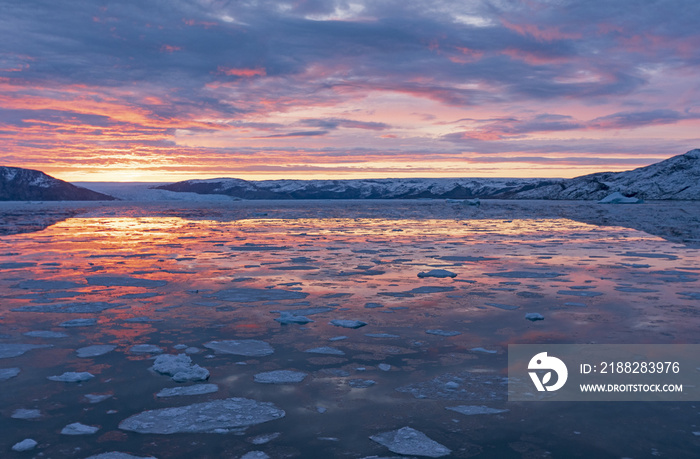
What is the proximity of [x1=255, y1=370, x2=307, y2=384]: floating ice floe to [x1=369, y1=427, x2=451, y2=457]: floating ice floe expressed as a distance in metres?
1.06

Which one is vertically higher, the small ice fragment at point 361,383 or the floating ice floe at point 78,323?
the floating ice floe at point 78,323

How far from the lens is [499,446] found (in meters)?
2.87

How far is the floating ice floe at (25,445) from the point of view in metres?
2.82

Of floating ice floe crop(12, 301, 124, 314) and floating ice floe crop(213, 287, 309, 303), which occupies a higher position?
floating ice floe crop(213, 287, 309, 303)

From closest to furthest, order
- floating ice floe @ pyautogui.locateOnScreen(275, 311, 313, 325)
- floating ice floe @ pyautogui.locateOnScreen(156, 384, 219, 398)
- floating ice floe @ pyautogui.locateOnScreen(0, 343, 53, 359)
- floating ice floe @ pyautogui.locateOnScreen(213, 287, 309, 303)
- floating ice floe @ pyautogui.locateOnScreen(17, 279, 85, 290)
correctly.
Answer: floating ice floe @ pyautogui.locateOnScreen(156, 384, 219, 398) < floating ice floe @ pyautogui.locateOnScreen(0, 343, 53, 359) < floating ice floe @ pyautogui.locateOnScreen(275, 311, 313, 325) < floating ice floe @ pyautogui.locateOnScreen(213, 287, 309, 303) < floating ice floe @ pyautogui.locateOnScreen(17, 279, 85, 290)

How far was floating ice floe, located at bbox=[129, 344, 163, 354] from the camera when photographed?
4.52 meters

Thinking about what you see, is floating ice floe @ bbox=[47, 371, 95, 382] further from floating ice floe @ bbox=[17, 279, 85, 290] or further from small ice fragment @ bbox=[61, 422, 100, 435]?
floating ice floe @ bbox=[17, 279, 85, 290]

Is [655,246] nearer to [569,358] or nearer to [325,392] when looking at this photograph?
[569,358]

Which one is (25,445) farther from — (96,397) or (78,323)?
(78,323)

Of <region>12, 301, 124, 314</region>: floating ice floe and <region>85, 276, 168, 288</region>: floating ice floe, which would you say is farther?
<region>85, 276, 168, 288</region>: floating ice floe

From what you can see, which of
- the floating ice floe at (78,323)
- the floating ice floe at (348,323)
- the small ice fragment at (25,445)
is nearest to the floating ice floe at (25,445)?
the small ice fragment at (25,445)

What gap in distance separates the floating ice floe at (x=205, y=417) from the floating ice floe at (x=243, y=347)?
3.35 ft

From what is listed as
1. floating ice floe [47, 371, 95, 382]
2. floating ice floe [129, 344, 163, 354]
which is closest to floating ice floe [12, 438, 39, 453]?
floating ice floe [47, 371, 95, 382]

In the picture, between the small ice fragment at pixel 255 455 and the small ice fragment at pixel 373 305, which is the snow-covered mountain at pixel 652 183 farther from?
the small ice fragment at pixel 255 455
